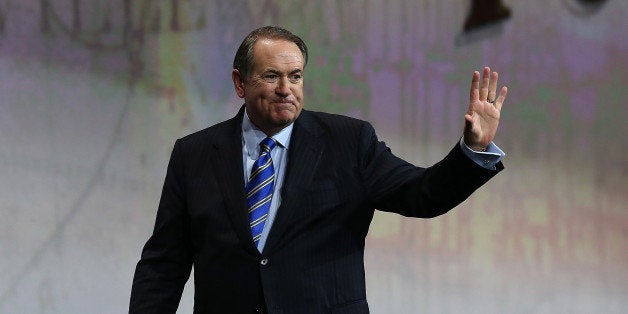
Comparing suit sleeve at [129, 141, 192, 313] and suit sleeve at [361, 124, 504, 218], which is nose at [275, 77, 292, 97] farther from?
suit sleeve at [129, 141, 192, 313]

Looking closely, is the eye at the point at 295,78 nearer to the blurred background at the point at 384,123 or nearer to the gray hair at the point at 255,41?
the gray hair at the point at 255,41

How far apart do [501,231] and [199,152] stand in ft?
5.56

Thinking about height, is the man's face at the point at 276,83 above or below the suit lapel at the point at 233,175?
above

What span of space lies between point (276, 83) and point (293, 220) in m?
0.28

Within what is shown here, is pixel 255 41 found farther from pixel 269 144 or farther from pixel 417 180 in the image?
pixel 417 180

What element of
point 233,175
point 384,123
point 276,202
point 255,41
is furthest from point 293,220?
point 384,123

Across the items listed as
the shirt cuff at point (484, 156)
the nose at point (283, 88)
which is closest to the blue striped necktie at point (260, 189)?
the nose at point (283, 88)

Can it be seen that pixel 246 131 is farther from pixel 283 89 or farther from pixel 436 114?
pixel 436 114

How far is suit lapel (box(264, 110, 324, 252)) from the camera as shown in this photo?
192 centimetres

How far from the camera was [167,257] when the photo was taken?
6.82ft

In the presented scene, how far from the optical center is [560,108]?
11.5 feet

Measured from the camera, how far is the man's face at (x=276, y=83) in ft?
6.43

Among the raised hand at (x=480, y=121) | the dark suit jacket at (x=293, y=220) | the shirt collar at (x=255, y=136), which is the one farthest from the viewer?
the shirt collar at (x=255, y=136)

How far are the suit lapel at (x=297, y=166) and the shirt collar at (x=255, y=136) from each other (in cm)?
2
